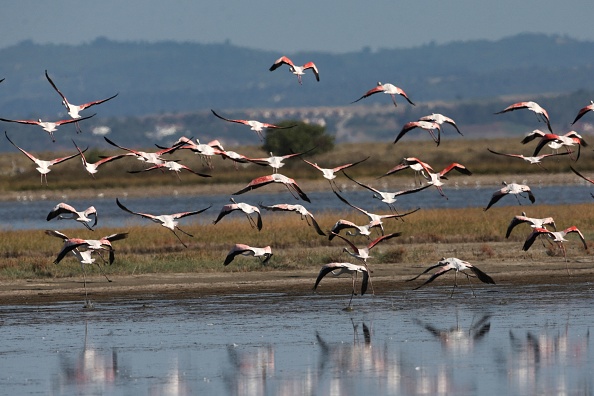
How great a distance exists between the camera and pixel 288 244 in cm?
3250

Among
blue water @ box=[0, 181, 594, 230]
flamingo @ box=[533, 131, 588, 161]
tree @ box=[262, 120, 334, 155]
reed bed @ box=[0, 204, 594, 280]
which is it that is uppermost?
tree @ box=[262, 120, 334, 155]

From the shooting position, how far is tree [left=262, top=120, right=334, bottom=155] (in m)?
84.6

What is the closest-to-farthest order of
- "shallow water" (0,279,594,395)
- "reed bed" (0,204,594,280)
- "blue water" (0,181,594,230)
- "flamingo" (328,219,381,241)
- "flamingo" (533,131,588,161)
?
"shallow water" (0,279,594,395), "flamingo" (328,219,381,241), "flamingo" (533,131,588,161), "reed bed" (0,204,594,280), "blue water" (0,181,594,230)

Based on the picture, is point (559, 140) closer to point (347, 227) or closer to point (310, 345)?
point (347, 227)

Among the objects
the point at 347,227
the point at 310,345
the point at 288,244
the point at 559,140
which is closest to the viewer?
the point at 310,345

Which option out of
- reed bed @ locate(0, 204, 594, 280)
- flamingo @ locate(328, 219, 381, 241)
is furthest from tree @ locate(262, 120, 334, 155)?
flamingo @ locate(328, 219, 381, 241)

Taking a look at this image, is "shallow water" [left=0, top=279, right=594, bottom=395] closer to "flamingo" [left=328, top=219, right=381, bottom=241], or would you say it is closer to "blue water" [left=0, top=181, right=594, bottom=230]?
"flamingo" [left=328, top=219, right=381, bottom=241]

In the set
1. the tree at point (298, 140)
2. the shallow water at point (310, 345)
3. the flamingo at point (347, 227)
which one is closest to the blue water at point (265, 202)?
the tree at point (298, 140)

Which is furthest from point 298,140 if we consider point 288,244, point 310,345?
point 310,345

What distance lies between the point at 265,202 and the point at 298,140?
2746 centimetres

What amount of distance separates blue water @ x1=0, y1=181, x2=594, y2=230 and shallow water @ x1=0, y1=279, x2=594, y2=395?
60.3 feet

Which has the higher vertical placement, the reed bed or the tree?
the tree

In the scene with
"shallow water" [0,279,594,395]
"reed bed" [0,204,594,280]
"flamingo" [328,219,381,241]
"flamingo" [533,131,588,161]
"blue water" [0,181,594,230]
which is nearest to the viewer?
"shallow water" [0,279,594,395]

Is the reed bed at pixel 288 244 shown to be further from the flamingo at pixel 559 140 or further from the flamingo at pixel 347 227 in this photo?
the flamingo at pixel 559 140
